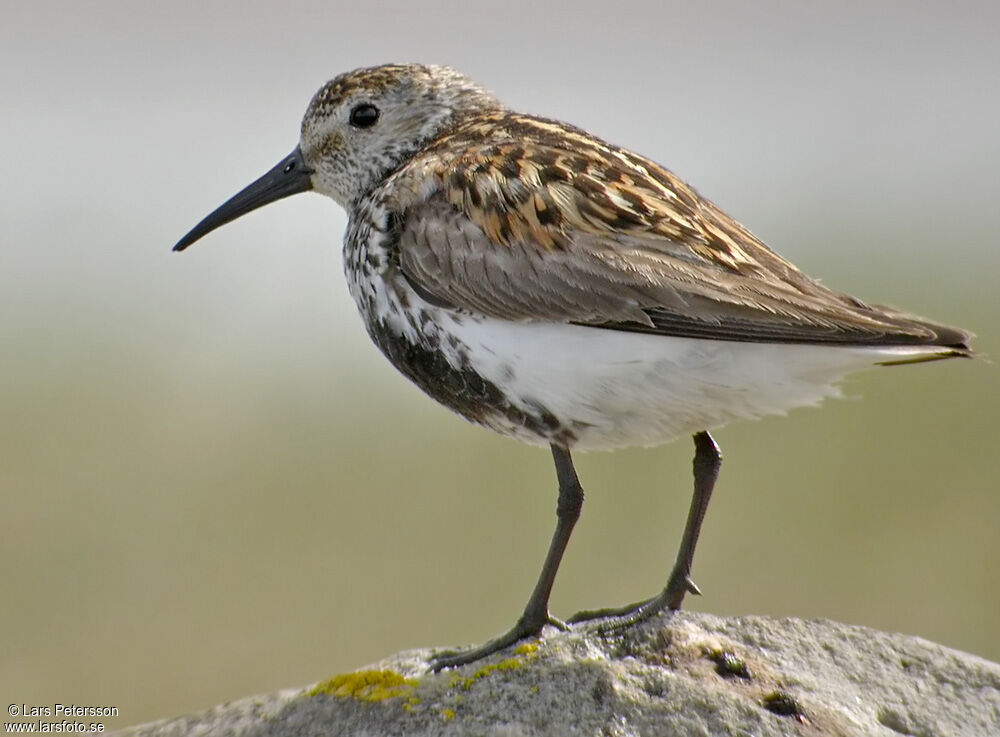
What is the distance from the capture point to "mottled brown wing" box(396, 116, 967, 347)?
6.06m

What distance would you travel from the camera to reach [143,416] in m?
15.9

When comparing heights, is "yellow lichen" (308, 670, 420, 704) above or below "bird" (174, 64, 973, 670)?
below

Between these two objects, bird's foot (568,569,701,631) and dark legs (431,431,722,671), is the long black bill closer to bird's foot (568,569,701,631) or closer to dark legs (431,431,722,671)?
dark legs (431,431,722,671)

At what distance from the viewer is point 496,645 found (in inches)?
263

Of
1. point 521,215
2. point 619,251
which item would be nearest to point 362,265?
point 521,215

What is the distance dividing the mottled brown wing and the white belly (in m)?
0.08

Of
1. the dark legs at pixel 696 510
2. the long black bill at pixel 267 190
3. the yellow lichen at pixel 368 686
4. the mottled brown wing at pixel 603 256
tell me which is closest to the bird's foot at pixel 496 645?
the yellow lichen at pixel 368 686

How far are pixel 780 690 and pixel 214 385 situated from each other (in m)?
11.1

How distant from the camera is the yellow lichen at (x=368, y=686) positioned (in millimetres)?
6199

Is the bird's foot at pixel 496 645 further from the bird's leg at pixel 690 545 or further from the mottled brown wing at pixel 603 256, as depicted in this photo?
the mottled brown wing at pixel 603 256

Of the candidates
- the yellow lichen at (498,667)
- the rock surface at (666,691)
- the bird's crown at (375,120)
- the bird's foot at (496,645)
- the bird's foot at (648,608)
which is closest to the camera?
the rock surface at (666,691)

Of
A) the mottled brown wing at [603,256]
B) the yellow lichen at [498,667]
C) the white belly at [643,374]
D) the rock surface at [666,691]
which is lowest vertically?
the rock surface at [666,691]

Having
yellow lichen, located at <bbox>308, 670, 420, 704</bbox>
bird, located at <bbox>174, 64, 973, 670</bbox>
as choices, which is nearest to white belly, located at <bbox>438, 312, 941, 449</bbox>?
bird, located at <bbox>174, 64, 973, 670</bbox>

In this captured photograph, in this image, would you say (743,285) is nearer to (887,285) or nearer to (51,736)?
(51,736)
